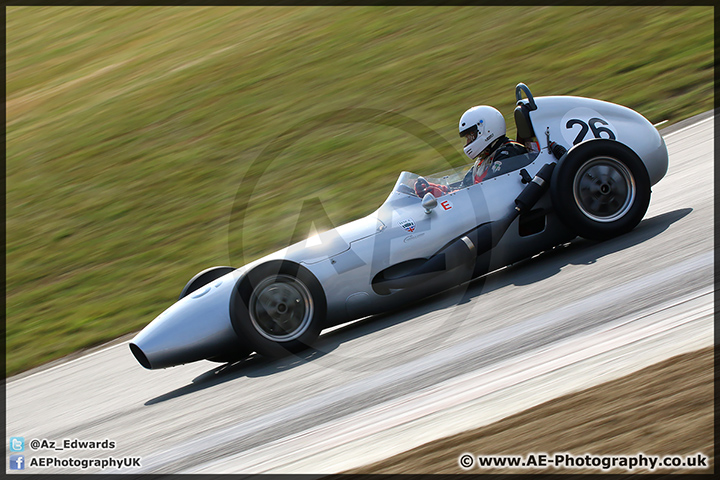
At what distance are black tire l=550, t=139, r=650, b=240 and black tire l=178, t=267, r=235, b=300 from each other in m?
2.80

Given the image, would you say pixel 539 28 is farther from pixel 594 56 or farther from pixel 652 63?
pixel 652 63

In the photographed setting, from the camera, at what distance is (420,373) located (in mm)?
4512

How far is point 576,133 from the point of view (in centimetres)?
622

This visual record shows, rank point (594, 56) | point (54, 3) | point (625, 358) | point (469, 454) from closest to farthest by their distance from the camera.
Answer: point (469, 454) → point (625, 358) → point (594, 56) → point (54, 3)

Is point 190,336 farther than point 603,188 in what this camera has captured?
No

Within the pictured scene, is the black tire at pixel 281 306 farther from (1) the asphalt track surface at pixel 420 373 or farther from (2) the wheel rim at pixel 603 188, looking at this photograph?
(2) the wheel rim at pixel 603 188

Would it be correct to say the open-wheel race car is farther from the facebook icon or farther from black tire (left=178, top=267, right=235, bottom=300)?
the facebook icon

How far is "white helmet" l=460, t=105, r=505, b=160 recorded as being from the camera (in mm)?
6371

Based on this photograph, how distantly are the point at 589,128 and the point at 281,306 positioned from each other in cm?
304

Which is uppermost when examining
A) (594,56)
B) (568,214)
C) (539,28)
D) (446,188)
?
(539,28)

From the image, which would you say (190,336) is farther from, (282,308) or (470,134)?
(470,134)

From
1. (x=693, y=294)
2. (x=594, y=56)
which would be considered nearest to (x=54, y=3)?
(x=594, y=56)

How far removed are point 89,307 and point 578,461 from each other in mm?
7379

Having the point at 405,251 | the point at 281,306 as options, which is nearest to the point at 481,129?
the point at 405,251
